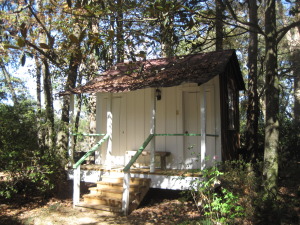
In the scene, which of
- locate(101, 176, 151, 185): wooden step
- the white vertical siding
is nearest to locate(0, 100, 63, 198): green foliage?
locate(101, 176, 151, 185): wooden step

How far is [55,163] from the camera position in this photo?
820 cm

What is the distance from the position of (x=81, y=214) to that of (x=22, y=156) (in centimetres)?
218

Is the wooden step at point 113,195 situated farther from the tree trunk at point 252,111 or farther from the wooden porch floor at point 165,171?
the tree trunk at point 252,111

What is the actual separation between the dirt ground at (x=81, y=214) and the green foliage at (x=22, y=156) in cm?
47

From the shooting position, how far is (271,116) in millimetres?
6746

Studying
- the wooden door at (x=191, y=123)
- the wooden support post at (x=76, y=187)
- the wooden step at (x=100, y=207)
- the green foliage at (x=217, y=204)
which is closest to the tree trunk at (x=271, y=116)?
the green foliage at (x=217, y=204)

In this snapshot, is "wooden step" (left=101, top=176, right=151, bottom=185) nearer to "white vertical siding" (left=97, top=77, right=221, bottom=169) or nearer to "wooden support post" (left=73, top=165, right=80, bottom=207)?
"wooden support post" (left=73, top=165, right=80, bottom=207)

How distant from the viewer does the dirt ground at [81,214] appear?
22.3 feet

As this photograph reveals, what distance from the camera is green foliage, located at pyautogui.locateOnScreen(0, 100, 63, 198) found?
24.4ft

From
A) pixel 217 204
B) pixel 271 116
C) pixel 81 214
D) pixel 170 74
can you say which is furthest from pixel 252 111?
pixel 81 214

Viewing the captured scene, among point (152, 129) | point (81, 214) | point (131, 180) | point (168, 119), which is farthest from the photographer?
point (168, 119)

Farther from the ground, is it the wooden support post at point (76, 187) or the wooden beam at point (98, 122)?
the wooden beam at point (98, 122)

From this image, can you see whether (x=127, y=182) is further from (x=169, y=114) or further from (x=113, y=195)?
(x=169, y=114)

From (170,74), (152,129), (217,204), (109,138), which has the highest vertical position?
(170,74)
